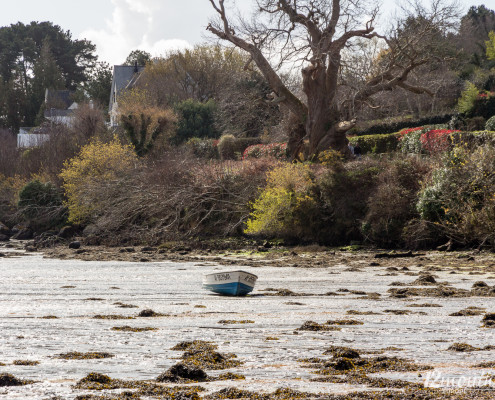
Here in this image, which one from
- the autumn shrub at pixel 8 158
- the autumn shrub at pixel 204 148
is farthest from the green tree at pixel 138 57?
the autumn shrub at pixel 204 148

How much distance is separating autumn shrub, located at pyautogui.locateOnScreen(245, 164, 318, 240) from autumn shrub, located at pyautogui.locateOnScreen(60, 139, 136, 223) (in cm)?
932

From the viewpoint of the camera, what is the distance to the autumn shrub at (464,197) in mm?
23062

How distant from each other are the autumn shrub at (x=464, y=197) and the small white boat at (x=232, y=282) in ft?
34.7

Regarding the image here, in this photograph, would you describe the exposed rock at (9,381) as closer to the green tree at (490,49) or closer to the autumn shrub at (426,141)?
the autumn shrub at (426,141)

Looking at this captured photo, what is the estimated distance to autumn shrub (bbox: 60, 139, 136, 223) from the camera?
35969 millimetres

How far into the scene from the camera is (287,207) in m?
28.3

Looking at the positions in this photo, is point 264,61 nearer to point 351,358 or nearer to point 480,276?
point 480,276

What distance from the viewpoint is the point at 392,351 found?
8.48 m

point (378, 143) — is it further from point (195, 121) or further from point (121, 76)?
point (121, 76)

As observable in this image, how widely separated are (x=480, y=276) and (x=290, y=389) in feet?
40.1

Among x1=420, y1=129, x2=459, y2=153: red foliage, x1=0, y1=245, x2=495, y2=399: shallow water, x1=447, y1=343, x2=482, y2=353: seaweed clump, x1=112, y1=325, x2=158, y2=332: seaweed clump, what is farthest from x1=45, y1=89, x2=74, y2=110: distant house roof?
x1=447, y1=343, x2=482, y2=353: seaweed clump

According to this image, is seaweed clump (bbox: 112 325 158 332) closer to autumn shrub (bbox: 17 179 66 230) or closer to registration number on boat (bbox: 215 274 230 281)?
registration number on boat (bbox: 215 274 230 281)

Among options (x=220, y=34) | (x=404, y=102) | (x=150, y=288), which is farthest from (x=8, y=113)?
(x=150, y=288)

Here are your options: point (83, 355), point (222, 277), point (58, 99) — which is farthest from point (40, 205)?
point (58, 99)
